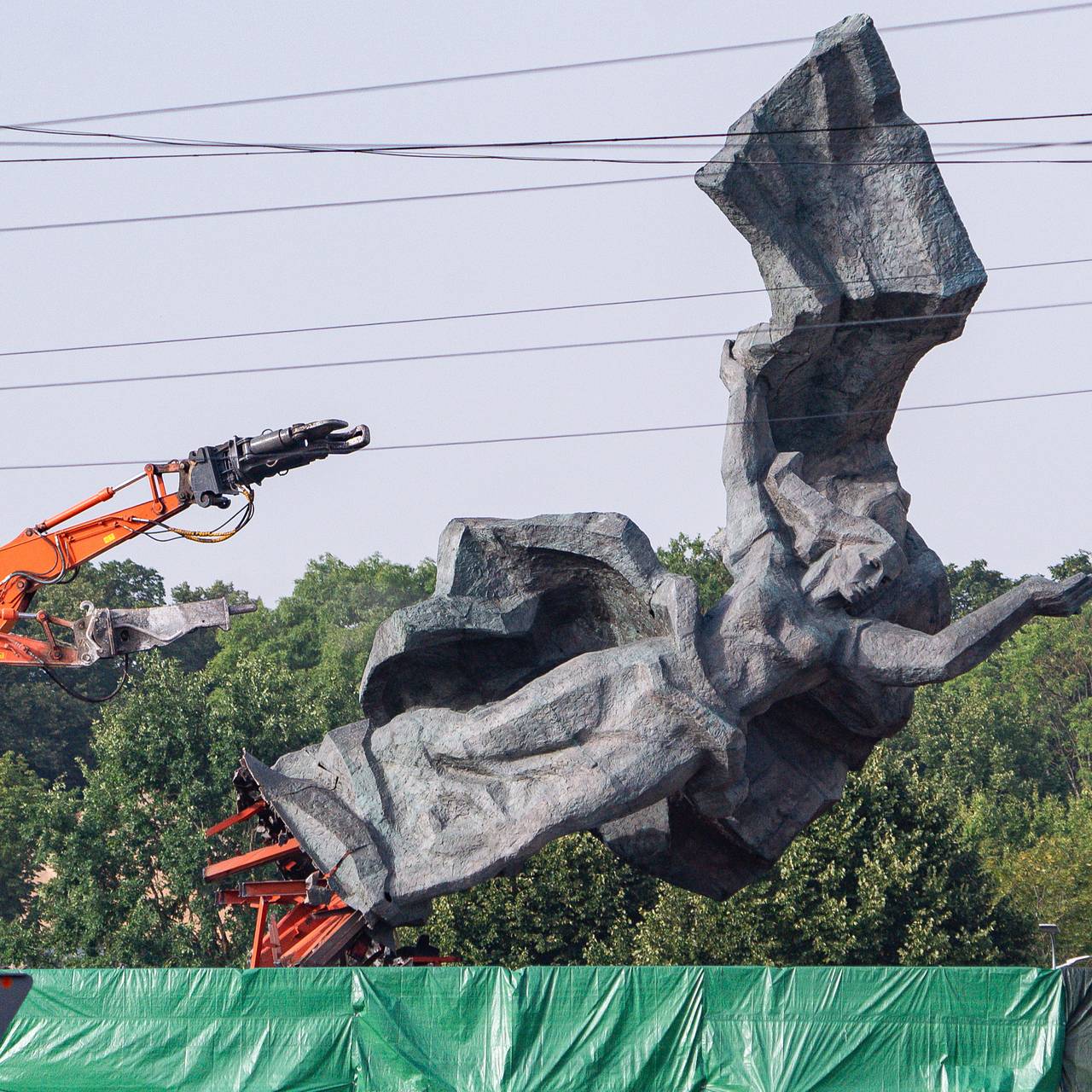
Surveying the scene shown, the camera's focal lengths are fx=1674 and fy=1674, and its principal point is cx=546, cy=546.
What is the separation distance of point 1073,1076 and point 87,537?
9695 millimetres

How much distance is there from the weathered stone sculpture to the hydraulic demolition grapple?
226 cm

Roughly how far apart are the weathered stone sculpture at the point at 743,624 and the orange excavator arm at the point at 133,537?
Result: 228 centimetres

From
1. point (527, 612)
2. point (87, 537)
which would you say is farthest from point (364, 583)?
point (527, 612)

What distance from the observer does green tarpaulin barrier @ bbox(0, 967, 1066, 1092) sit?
464 inches

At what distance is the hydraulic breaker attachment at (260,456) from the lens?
14.0m

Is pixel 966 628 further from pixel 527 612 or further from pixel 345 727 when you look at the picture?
pixel 345 727

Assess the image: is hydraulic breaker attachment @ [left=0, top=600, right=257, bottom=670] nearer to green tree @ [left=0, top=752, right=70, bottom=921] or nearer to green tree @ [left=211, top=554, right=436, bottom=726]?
green tree @ [left=0, top=752, right=70, bottom=921]

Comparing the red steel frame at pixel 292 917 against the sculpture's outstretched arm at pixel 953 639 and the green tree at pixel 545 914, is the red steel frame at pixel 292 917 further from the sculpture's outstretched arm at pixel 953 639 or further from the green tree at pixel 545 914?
the green tree at pixel 545 914

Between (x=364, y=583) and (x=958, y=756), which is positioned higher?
(x=364, y=583)

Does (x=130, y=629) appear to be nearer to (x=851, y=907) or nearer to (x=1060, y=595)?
(x=1060, y=595)

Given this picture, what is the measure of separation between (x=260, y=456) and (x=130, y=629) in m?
1.90

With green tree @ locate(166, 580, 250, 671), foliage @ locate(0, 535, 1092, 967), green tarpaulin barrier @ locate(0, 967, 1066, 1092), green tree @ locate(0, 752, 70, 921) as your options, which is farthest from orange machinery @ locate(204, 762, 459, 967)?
green tree @ locate(166, 580, 250, 671)

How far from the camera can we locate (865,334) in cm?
1314

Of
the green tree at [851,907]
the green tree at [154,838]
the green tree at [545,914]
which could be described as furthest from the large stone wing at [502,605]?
the green tree at [154,838]
